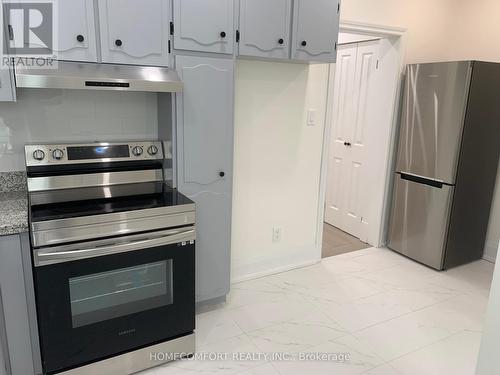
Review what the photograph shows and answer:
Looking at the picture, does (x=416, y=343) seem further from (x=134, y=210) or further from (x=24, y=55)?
(x=24, y=55)

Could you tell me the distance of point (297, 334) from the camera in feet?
7.89

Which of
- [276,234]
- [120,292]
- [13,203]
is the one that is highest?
[13,203]

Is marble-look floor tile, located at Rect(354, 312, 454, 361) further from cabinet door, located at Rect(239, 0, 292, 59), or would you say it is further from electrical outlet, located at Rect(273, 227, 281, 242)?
cabinet door, located at Rect(239, 0, 292, 59)

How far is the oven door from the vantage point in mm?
1691

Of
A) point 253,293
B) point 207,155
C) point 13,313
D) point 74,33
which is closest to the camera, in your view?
point 13,313

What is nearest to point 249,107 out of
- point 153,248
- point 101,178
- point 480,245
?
point 101,178

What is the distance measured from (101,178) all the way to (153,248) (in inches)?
24.8

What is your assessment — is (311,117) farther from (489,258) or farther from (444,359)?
(489,258)

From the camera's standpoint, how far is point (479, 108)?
3080 millimetres

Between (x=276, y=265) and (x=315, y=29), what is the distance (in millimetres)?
1890

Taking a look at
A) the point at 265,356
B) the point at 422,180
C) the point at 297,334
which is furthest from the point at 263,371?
the point at 422,180

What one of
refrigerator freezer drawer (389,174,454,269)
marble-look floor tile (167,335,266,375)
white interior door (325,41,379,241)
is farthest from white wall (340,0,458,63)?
marble-look floor tile (167,335,266,375)

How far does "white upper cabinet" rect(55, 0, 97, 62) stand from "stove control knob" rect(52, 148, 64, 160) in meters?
0.52

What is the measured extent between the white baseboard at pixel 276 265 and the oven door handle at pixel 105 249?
3.86ft
